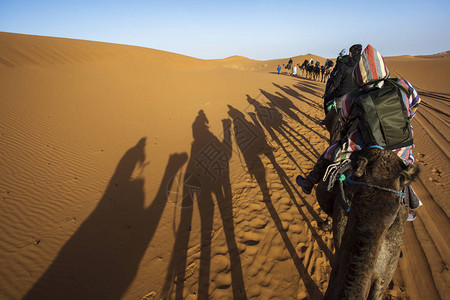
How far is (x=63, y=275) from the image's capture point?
3.48 m

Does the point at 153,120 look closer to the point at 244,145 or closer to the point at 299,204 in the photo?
the point at 244,145

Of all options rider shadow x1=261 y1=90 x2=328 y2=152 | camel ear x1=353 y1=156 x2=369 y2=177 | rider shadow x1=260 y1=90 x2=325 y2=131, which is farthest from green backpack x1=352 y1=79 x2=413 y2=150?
rider shadow x1=260 y1=90 x2=325 y2=131

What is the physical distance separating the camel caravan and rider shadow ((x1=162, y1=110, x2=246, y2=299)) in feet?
6.80

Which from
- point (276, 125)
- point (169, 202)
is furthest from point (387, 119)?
point (276, 125)

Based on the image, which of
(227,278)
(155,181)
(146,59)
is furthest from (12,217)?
(146,59)

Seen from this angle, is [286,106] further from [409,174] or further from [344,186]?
[409,174]

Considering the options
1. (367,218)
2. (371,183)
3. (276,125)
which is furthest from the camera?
(276,125)

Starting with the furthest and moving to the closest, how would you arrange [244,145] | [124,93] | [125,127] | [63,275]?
[124,93] < [125,127] < [244,145] < [63,275]

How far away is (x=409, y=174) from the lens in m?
1.26

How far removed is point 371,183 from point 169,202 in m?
4.81

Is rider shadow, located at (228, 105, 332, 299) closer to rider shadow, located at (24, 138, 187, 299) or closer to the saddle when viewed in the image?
the saddle

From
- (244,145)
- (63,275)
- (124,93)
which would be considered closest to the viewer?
(63,275)

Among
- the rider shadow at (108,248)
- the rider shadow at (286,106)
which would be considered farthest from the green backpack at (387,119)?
the rider shadow at (286,106)

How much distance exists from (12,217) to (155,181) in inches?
130
